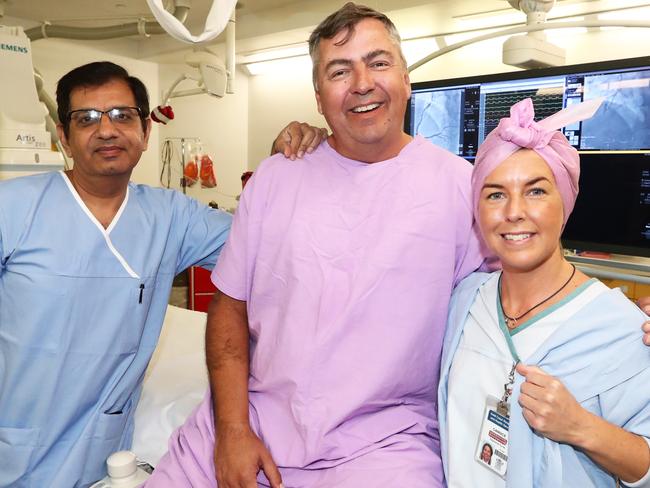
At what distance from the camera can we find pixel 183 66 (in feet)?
20.8

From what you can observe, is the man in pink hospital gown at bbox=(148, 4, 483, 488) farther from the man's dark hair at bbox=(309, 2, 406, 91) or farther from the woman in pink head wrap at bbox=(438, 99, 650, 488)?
the woman in pink head wrap at bbox=(438, 99, 650, 488)

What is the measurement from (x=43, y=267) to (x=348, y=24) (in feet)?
3.12

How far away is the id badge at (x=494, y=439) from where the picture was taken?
1.04 metres

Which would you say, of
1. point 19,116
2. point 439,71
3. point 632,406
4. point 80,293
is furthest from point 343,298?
point 439,71

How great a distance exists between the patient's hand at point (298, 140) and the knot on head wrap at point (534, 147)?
0.49 metres

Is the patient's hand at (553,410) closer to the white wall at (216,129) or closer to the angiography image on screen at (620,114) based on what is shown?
the angiography image on screen at (620,114)

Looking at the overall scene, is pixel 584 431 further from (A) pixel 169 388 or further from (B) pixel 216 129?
(B) pixel 216 129

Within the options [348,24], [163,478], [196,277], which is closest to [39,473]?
[163,478]

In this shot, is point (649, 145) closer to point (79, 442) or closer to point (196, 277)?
point (79, 442)

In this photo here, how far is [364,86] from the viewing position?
131 cm

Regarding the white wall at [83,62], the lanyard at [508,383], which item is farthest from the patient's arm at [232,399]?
the white wall at [83,62]

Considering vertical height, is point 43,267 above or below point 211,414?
above

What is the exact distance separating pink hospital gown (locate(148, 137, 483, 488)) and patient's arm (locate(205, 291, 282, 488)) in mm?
37

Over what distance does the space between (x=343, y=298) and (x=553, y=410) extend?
50 cm
